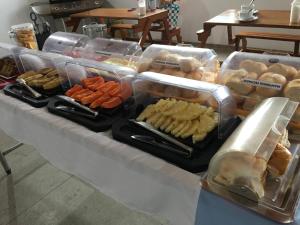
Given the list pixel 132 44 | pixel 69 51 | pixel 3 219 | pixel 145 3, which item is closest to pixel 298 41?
pixel 145 3

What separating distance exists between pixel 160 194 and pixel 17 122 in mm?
637

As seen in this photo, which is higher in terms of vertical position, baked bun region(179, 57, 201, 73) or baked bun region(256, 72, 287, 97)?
baked bun region(179, 57, 201, 73)

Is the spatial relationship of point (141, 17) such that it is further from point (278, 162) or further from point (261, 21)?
point (278, 162)

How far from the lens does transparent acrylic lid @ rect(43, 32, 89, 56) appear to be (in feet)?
4.66

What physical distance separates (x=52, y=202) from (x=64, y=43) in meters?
0.86

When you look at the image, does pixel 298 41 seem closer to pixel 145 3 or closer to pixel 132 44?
pixel 145 3

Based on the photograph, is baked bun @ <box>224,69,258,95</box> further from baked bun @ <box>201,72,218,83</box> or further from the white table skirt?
the white table skirt

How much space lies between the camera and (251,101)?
0.80 meters

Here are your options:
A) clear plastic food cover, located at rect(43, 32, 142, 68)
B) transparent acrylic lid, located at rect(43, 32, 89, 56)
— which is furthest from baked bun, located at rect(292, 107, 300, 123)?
transparent acrylic lid, located at rect(43, 32, 89, 56)

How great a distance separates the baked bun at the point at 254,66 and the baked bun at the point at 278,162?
1.11 ft

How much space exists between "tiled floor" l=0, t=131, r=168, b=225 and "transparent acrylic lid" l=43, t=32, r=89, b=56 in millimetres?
734

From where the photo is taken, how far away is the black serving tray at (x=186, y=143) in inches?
24.9

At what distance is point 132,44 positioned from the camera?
1330mm

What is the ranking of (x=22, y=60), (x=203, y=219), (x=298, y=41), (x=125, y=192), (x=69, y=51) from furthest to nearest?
(x=298, y=41) < (x=69, y=51) < (x=22, y=60) < (x=125, y=192) < (x=203, y=219)
